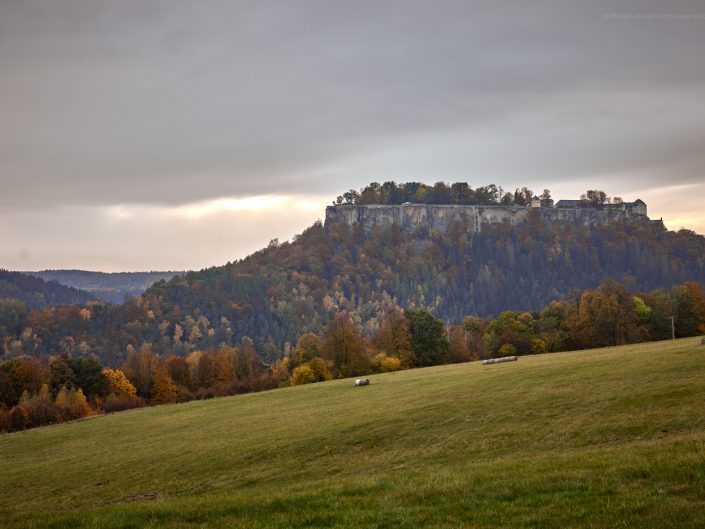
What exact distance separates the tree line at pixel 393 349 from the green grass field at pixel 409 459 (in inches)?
1465

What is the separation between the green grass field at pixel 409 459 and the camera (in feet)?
47.9

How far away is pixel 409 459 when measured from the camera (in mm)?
26516

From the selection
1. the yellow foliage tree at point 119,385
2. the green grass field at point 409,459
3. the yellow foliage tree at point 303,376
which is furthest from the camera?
the yellow foliage tree at point 119,385

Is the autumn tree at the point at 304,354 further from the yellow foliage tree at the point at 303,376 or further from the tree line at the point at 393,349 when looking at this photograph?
the yellow foliage tree at the point at 303,376

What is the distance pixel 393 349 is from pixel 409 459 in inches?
3092

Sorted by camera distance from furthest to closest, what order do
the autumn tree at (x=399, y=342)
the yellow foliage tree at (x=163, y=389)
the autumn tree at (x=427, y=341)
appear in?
the yellow foliage tree at (x=163, y=389)
the autumn tree at (x=427, y=341)
the autumn tree at (x=399, y=342)

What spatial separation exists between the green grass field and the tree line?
37215 mm

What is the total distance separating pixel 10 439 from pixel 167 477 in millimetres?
36258

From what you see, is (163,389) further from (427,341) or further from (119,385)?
(427,341)

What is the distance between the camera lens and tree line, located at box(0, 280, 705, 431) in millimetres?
98375

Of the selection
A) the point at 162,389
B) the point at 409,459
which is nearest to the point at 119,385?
the point at 162,389

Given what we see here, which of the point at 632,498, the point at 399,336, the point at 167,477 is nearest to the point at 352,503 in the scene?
the point at 632,498

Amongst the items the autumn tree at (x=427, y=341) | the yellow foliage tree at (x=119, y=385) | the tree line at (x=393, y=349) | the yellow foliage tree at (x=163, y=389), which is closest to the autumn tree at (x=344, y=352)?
the tree line at (x=393, y=349)

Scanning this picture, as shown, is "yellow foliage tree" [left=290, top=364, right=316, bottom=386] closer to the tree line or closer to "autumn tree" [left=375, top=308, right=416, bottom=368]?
the tree line
